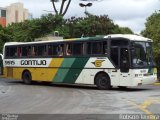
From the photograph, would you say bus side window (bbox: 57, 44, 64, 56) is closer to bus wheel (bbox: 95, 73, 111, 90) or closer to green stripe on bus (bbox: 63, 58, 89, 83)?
green stripe on bus (bbox: 63, 58, 89, 83)

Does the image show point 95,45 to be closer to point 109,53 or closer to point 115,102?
point 109,53

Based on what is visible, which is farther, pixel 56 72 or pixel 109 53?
pixel 56 72

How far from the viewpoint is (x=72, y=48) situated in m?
29.5

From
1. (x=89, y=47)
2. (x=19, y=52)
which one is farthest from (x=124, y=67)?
(x=19, y=52)

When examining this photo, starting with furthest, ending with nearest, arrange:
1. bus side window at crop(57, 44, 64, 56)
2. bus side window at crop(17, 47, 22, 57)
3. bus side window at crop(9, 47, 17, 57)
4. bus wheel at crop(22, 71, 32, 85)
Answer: bus side window at crop(9, 47, 17, 57)
bus side window at crop(17, 47, 22, 57)
bus wheel at crop(22, 71, 32, 85)
bus side window at crop(57, 44, 64, 56)

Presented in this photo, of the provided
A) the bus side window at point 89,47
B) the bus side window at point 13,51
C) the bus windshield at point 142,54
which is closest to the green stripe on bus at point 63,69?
the bus side window at point 89,47

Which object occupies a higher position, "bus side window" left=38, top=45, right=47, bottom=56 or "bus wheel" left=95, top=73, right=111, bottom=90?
"bus side window" left=38, top=45, right=47, bottom=56

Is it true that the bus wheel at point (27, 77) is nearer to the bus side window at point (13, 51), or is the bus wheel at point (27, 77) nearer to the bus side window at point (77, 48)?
the bus side window at point (13, 51)

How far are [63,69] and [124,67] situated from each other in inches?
210

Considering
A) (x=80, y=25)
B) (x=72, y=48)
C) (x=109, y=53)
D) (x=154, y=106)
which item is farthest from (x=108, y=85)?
(x=80, y=25)

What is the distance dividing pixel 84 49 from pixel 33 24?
30281 millimetres

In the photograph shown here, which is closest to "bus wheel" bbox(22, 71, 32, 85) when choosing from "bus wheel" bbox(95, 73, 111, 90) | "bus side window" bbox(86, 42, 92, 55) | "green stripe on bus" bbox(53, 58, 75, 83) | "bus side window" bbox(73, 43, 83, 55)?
"green stripe on bus" bbox(53, 58, 75, 83)

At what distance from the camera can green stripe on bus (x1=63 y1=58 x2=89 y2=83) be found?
1131 inches

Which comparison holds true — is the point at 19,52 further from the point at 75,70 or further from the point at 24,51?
the point at 75,70
